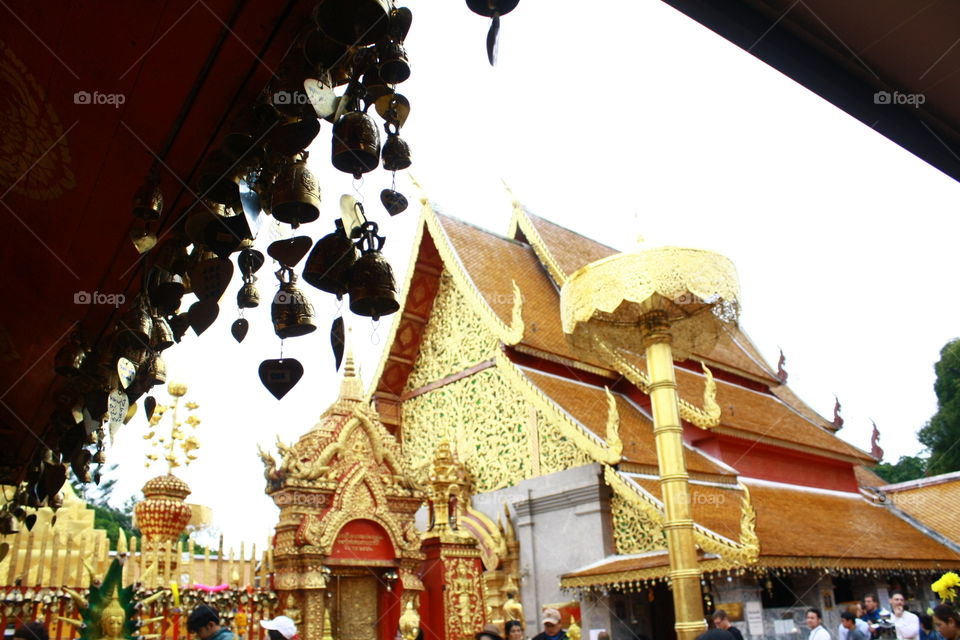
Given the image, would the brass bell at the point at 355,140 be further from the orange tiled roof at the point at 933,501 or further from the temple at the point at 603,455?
the orange tiled roof at the point at 933,501

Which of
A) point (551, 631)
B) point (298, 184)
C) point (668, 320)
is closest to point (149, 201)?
point (298, 184)

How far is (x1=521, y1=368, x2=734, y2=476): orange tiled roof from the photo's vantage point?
8555 millimetres

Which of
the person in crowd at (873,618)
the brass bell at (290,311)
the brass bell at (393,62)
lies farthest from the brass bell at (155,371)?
the person in crowd at (873,618)

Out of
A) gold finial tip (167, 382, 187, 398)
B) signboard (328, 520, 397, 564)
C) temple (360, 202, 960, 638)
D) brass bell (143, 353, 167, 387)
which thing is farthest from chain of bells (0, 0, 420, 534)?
temple (360, 202, 960, 638)

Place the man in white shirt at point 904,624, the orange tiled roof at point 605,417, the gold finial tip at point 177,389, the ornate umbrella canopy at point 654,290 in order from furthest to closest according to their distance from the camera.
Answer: the orange tiled roof at point 605,417
the gold finial tip at point 177,389
the ornate umbrella canopy at point 654,290
the man in white shirt at point 904,624

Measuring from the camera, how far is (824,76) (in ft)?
5.98

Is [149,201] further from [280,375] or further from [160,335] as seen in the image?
[160,335]

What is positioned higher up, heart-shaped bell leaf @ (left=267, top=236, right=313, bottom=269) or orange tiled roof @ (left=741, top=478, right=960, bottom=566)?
heart-shaped bell leaf @ (left=267, top=236, right=313, bottom=269)

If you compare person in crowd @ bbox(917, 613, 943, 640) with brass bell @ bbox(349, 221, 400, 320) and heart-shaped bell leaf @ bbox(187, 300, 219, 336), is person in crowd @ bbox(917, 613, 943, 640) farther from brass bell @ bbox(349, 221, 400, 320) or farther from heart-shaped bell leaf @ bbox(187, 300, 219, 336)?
heart-shaped bell leaf @ bbox(187, 300, 219, 336)

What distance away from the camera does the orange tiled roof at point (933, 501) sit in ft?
37.3

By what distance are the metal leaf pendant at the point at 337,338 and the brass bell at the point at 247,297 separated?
0.39m

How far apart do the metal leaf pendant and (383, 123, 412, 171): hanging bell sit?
0.41m

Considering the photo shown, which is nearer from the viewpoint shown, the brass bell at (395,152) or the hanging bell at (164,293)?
the brass bell at (395,152)

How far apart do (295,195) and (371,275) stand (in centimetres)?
25
